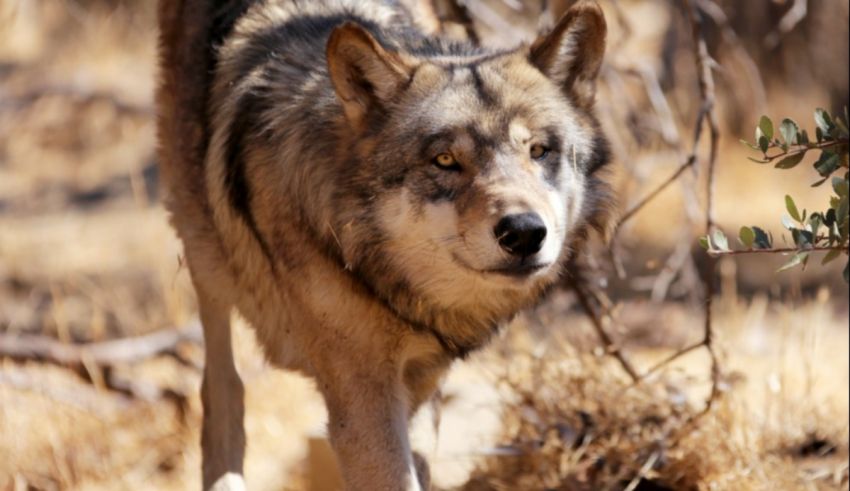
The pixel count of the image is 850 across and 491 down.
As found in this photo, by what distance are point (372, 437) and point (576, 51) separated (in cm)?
142

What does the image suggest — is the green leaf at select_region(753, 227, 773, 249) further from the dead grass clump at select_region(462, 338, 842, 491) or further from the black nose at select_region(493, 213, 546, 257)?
the dead grass clump at select_region(462, 338, 842, 491)

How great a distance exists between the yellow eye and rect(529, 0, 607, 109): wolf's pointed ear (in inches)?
21.7

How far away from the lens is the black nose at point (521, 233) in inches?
138

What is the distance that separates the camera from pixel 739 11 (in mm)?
11234

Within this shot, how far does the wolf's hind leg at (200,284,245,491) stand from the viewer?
4.96m

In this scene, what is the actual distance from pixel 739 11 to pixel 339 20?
7.53 metres

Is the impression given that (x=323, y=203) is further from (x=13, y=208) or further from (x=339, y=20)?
(x=13, y=208)

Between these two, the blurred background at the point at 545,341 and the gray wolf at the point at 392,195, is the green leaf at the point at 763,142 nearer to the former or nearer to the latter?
the gray wolf at the point at 392,195

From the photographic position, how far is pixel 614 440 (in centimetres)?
500

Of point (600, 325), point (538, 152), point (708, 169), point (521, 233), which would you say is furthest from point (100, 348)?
point (521, 233)

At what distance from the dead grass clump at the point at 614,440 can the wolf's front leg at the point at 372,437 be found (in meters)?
1.29

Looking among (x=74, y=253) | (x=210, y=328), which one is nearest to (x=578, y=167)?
(x=210, y=328)

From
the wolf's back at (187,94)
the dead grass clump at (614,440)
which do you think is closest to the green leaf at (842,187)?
the dead grass clump at (614,440)

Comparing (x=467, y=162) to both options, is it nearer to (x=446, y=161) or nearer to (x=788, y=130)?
(x=446, y=161)
